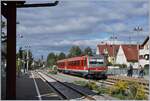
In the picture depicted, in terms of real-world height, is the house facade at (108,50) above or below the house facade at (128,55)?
above

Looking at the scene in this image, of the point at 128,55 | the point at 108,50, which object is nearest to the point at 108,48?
the point at 108,50

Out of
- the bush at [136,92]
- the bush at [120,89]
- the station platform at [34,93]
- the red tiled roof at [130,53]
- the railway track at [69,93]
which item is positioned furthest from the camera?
the red tiled roof at [130,53]

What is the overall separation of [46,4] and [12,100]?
18.5 feet

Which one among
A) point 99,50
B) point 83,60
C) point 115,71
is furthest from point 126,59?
point 83,60

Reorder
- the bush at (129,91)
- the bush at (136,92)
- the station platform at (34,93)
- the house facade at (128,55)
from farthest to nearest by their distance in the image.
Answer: the house facade at (128,55) → the station platform at (34,93) → the bush at (129,91) → the bush at (136,92)

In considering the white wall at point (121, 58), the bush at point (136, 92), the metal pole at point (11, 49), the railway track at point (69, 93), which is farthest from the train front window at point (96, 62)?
the white wall at point (121, 58)

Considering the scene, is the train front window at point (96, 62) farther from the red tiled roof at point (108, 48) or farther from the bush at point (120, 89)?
the red tiled roof at point (108, 48)

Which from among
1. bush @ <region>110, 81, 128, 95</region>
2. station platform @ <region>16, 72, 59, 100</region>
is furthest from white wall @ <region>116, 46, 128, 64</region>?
bush @ <region>110, 81, 128, 95</region>

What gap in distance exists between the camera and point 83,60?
53.8 meters

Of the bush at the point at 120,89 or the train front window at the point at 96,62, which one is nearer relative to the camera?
the bush at the point at 120,89

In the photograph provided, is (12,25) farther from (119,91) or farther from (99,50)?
(99,50)

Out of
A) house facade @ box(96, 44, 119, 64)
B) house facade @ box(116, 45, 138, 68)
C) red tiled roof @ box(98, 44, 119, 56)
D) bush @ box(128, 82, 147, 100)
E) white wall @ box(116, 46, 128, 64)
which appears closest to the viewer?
bush @ box(128, 82, 147, 100)

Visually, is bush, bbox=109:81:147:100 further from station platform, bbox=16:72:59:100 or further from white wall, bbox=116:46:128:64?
white wall, bbox=116:46:128:64

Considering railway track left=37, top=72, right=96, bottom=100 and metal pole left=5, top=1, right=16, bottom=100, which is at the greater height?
metal pole left=5, top=1, right=16, bottom=100
